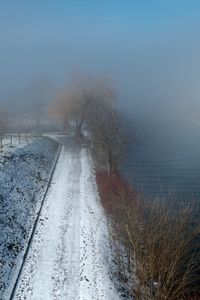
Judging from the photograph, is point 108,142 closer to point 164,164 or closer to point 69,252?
point 164,164

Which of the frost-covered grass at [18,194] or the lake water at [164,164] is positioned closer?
the frost-covered grass at [18,194]

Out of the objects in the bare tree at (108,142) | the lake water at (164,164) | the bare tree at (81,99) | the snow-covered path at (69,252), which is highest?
the bare tree at (81,99)

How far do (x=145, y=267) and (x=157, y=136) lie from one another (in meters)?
64.3

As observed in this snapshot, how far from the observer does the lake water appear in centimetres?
4354

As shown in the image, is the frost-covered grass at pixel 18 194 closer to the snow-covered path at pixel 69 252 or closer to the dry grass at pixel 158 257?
the snow-covered path at pixel 69 252

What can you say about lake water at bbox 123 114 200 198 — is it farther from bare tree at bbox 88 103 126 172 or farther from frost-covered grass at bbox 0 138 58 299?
frost-covered grass at bbox 0 138 58 299

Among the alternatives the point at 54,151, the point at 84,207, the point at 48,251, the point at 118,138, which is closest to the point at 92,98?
the point at 54,151

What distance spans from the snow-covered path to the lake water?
27.6 ft

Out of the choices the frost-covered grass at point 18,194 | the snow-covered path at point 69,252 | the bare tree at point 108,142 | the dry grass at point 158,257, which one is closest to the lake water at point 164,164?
the bare tree at point 108,142

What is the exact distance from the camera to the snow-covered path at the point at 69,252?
72.3 feet

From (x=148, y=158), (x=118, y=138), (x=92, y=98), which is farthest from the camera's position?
(x=92, y=98)

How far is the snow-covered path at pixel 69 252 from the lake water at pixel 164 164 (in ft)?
27.6

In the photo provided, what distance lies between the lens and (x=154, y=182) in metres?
46.0

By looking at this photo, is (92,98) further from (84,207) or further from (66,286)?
(66,286)
